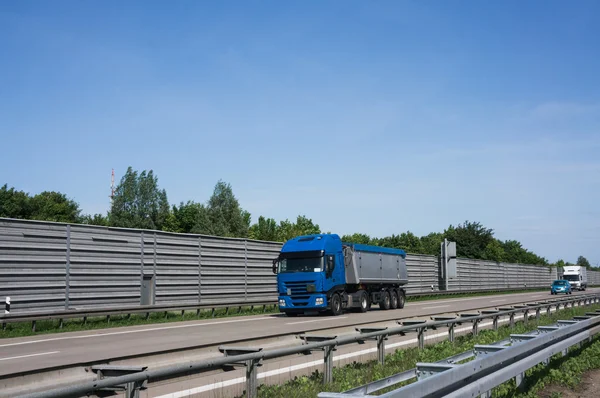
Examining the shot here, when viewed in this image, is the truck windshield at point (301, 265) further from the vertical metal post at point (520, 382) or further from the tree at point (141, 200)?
the tree at point (141, 200)

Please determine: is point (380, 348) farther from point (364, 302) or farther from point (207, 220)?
point (207, 220)

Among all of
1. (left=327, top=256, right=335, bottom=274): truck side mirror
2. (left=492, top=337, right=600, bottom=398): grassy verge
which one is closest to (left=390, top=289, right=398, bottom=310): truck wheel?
(left=327, top=256, right=335, bottom=274): truck side mirror

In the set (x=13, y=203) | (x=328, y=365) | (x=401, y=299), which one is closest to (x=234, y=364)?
(x=328, y=365)

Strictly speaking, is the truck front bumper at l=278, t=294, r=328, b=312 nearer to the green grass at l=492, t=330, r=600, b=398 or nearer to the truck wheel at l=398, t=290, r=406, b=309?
the truck wheel at l=398, t=290, r=406, b=309

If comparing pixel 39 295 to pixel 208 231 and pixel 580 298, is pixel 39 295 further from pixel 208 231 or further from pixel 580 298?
pixel 208 231

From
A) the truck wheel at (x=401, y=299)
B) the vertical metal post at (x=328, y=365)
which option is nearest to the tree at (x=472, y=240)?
the truck wheel at (x=401, y=299)

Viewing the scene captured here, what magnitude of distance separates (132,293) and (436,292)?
32.7m

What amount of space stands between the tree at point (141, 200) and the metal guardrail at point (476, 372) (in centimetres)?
11203

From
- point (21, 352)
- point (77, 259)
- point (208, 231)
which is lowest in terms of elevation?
point (21, 352)

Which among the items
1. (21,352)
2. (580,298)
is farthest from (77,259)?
(580,298)

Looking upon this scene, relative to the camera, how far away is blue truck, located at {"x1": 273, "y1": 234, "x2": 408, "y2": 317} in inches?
1106

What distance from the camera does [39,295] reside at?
73.2 ft

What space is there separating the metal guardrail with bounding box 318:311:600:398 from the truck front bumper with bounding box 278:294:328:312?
56.8ft

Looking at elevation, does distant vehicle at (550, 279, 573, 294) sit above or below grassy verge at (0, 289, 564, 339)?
above
